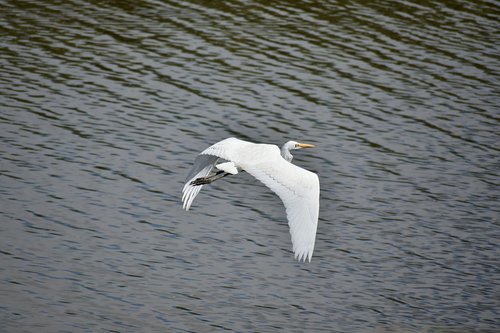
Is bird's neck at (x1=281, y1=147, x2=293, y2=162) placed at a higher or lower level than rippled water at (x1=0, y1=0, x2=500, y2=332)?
higher

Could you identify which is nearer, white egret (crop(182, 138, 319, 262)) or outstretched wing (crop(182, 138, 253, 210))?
white egret (crop(182, 138, 319, 262))

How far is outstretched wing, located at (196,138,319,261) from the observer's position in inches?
375

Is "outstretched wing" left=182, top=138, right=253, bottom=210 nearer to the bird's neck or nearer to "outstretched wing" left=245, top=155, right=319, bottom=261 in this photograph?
"outstretched wing" left=245, top=155, right=319, bottom=261

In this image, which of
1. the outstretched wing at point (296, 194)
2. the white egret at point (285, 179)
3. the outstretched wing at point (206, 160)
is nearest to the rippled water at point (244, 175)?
the outstretched wing at point (206, 160)

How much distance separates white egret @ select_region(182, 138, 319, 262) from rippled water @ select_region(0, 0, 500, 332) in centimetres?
131

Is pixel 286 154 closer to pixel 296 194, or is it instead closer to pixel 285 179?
pixel 285 179

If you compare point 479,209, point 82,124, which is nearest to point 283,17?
point 82,124

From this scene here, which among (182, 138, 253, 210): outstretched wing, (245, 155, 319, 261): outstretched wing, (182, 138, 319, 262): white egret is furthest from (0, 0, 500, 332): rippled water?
(245, 155, 319, 261): outstretched wing

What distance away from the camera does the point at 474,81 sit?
17406mm

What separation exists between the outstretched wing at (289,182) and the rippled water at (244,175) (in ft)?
4.98

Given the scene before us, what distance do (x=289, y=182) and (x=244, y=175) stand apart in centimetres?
424

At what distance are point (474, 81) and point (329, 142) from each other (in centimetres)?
369

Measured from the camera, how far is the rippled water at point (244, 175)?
11141mm

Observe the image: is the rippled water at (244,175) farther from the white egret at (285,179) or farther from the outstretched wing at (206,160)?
the white egret at (285,179)
